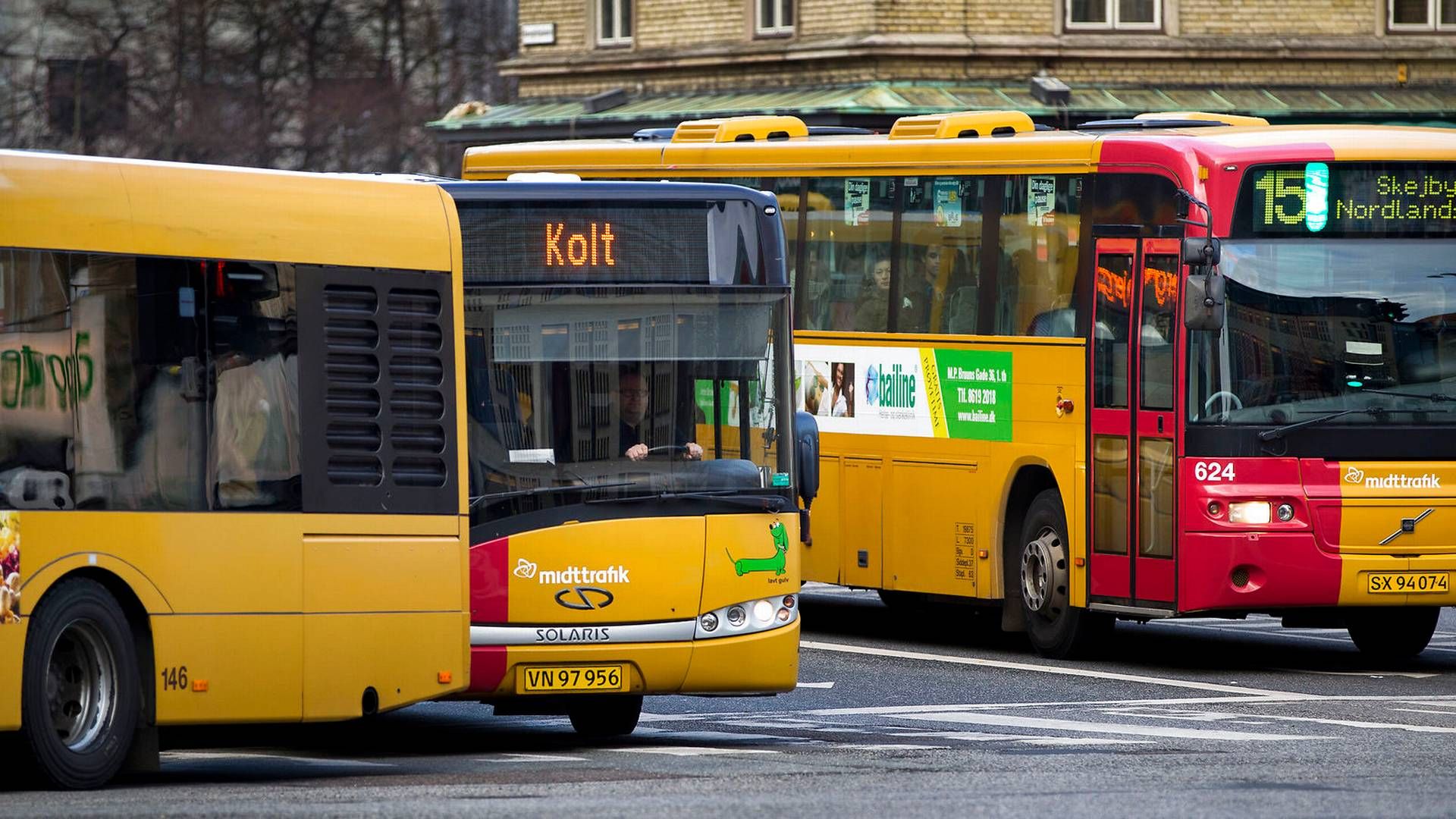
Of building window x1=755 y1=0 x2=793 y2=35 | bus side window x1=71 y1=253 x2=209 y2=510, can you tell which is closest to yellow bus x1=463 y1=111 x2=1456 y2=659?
bus side window x1=71 y1=253 x2=209 y2=510

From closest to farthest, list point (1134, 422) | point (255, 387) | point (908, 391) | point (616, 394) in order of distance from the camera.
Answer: point (255, 387), point (616, 394), point (1134, 422), point (908, 391)

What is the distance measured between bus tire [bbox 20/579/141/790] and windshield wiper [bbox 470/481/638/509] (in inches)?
80.3

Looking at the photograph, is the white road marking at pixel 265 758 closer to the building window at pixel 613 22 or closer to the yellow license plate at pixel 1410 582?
the yellow license plate at pixel 1410 582

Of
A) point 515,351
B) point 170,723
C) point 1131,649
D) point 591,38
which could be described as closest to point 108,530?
point 170,723

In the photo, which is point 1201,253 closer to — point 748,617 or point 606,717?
point 748,617

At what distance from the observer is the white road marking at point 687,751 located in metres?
13.2

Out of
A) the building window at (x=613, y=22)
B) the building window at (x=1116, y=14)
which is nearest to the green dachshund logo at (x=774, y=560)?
the building window at (x=1116, y=14)

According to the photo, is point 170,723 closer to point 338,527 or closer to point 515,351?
point 338,527

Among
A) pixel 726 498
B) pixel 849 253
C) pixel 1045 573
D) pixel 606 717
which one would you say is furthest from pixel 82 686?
pixel 849 253

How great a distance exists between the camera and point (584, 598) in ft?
43.3

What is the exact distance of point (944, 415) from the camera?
18875mm

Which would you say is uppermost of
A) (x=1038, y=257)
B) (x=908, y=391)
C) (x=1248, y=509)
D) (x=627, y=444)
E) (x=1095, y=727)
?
(x=1038, y=257)

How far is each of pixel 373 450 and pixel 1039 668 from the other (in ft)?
21.1

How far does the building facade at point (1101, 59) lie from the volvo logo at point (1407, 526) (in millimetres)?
18723
